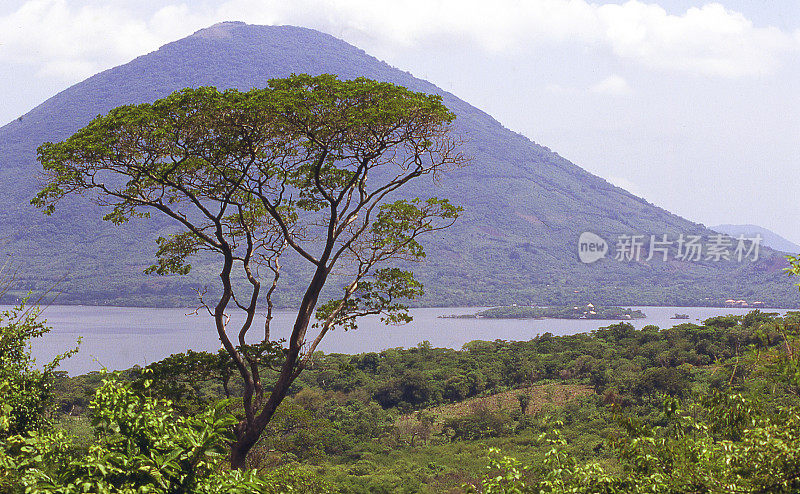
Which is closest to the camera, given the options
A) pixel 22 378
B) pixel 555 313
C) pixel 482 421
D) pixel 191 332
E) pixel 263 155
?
pixel 22 378

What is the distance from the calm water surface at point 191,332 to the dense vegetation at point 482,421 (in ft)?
101

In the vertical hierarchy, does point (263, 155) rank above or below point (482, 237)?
below

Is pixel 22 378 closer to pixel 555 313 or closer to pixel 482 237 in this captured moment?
pixel 555 313

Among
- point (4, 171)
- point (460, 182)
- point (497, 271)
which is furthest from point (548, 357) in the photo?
point (4, 171)

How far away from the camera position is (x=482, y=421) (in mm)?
26000

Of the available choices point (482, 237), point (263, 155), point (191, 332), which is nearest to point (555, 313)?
point (482, 237)

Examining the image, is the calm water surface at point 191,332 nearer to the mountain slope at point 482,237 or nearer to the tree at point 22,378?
the mountain slope at point 482,237

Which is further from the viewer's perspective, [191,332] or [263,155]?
[191,332]

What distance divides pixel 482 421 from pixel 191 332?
2898 inches

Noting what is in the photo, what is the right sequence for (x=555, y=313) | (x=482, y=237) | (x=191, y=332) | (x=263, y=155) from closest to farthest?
(x=263, y=155), (x=191, y=332), (x=555, y=313), (x=482, y=237)

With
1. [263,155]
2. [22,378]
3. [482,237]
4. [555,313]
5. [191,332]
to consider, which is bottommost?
[191,332]

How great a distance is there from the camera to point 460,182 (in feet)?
497

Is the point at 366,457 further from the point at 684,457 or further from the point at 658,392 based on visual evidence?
the point at 684,457

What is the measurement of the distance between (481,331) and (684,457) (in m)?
75.1
